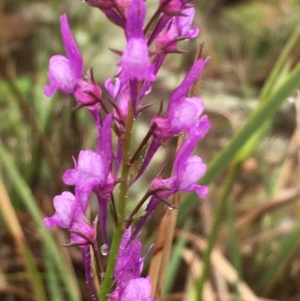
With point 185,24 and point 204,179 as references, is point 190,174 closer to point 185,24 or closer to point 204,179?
point 185,24

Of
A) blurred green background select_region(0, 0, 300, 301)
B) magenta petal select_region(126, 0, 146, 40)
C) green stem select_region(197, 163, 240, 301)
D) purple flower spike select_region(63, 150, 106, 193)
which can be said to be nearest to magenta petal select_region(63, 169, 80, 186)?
purple flower spike select_region(63, 150, 106, 193)

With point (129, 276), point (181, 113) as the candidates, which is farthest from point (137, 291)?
point (181, 113)

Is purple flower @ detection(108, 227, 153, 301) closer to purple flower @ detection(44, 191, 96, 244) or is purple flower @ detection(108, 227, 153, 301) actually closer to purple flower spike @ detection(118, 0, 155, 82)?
purple flower @ detection(44, 191, 96, 244)

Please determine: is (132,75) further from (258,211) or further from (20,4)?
(20,4)

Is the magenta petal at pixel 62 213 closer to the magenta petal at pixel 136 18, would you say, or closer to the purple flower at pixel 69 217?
the purple flower at pixel 69 217

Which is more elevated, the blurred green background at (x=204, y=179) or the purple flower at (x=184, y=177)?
the purple flower at (x=184, y=177)

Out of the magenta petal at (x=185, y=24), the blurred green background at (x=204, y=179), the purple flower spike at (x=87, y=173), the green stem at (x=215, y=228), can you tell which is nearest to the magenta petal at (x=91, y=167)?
the purple flower spike at (x=87, y=173)

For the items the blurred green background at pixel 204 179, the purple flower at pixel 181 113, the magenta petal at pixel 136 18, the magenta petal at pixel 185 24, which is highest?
the magenta petal at pixel 136 18
